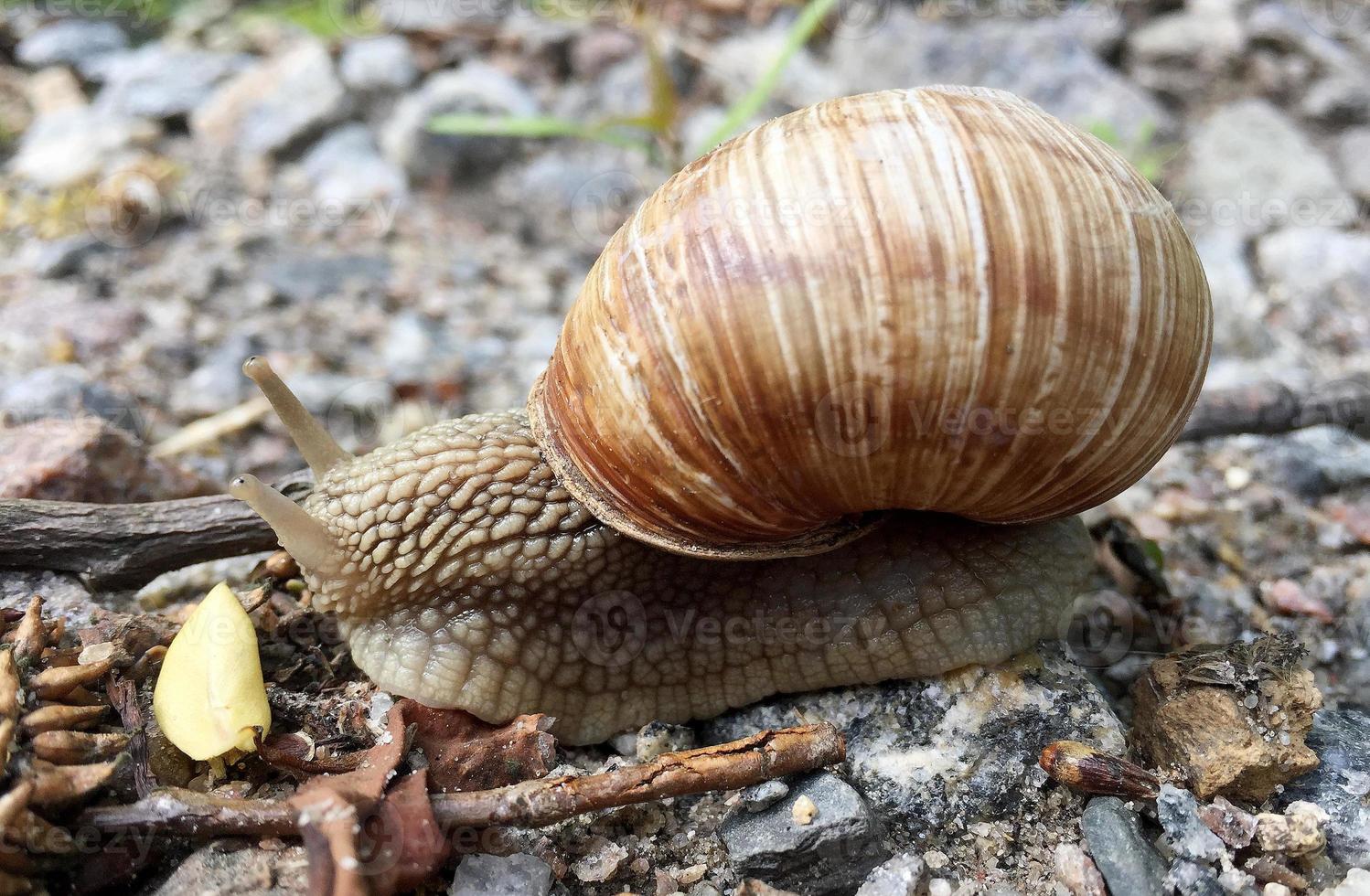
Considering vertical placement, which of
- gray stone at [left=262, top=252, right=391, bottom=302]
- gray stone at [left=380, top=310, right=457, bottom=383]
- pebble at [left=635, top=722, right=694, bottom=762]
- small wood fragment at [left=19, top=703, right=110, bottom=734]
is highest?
small wood fragment at [left=19, top=703, right=110, bottom=734]

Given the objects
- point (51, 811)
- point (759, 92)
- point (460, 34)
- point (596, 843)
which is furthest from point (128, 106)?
point (596, 843)

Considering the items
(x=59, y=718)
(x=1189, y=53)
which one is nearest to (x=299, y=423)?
(x=59, y=718)

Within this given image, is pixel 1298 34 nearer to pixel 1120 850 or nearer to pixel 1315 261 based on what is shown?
pixel 1315 261

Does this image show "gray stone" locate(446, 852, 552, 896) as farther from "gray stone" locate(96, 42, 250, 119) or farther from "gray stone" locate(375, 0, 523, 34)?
"gray stone" locate(375, 0, 523, 34)

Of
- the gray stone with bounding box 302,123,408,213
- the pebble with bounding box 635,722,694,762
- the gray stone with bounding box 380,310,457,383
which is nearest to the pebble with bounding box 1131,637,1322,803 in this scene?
the pebble with bounding box 635,722,694,762

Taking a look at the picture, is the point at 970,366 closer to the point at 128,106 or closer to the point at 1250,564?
the point at 1250,564

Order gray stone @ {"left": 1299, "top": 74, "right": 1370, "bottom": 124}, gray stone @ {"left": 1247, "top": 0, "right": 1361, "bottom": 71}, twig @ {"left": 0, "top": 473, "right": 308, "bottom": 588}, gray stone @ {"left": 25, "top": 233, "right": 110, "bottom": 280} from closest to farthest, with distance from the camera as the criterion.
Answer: twig @ {"left": 0, "top": 473, "right": 308, "bottom": 588} < gray stone @ {"left": 25, "top": 233, "right": 110, "bottom": 280} < gray stone @ {"left": 1299, "top": 74, "right": 1370, "bottom": 124} < gray stone @ {"left": 1247, "top": 0, "right": 1361, "bottom": 71}

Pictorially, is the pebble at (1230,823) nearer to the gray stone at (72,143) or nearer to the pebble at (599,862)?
the pebble at (599,862)
